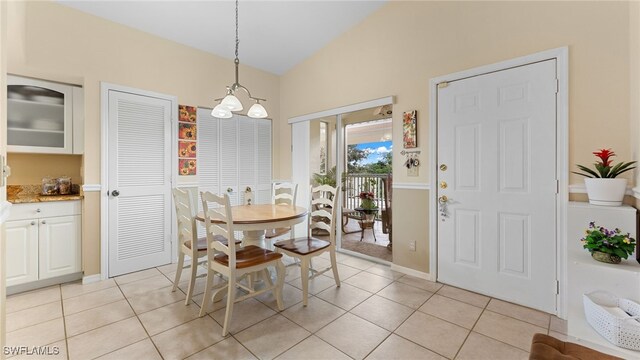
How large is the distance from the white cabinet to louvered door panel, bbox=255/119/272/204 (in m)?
2.24

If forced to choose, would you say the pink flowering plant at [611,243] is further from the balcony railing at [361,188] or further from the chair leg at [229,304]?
the chair leg at [229,304]

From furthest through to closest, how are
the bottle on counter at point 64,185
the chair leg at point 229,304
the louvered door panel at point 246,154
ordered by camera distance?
the louvered door panel at point 246,154
the bottle on counter at point 64,185
the chair leg at point 229,304

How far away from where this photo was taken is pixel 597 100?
205 cm

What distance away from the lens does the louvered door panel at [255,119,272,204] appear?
14.5 feet

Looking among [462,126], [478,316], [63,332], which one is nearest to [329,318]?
[478,316]

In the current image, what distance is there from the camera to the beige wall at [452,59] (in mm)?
2014

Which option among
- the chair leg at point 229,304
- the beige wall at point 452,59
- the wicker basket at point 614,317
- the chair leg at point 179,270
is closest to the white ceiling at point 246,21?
the beige wall at point 452,59

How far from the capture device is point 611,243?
1.60 meters

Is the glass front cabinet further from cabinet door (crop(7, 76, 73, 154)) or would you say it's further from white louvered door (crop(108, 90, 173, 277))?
white louvered door (crop(108, 90, 173, 277))

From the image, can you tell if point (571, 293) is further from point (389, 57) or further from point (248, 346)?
point (389, 57)

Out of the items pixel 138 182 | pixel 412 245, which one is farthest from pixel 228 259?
pixel 412 245

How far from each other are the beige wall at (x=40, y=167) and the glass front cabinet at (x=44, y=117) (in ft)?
1.06

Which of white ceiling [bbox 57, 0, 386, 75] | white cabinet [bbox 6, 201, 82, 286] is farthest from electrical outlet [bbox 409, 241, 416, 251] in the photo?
white cabinet [bbox 6, 201, 82, 286]

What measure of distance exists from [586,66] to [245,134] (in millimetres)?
3907
